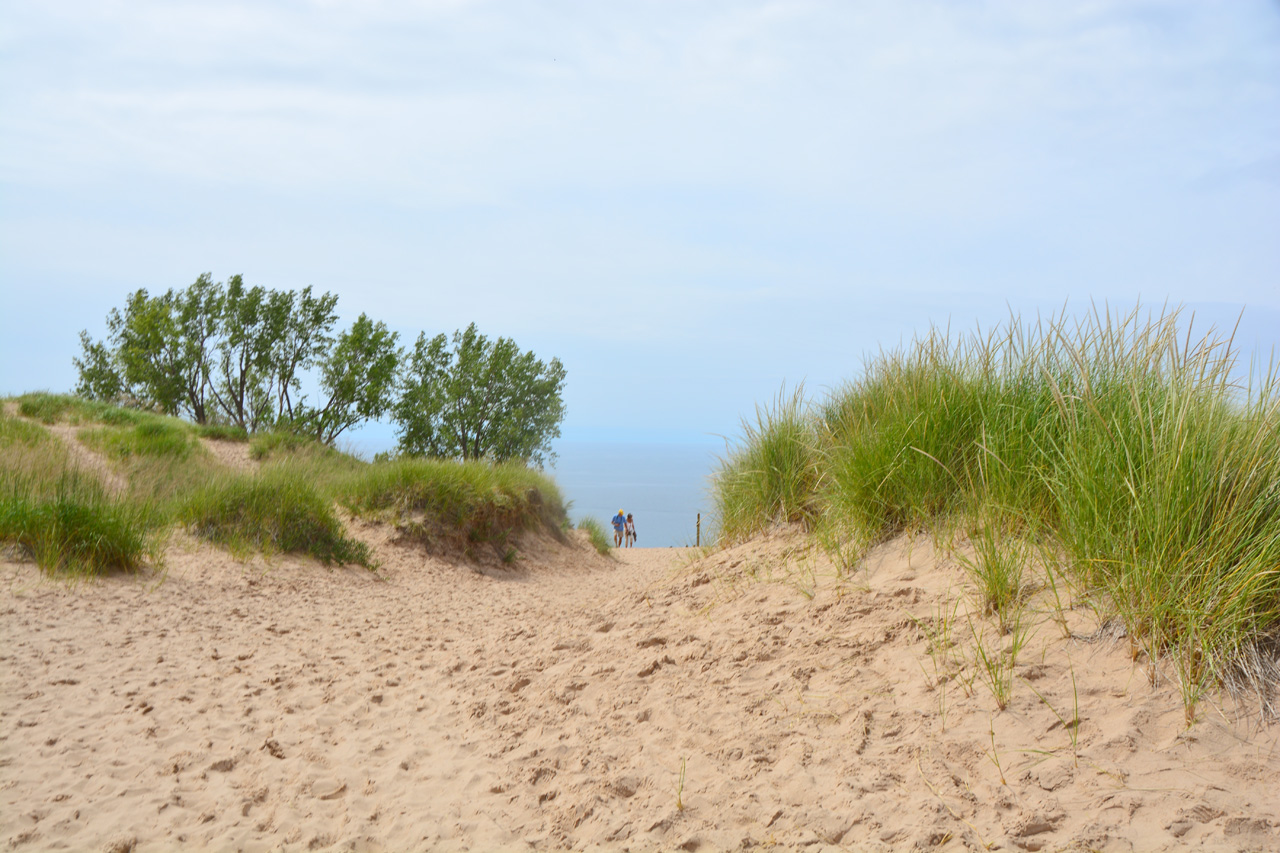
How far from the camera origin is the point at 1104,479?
12.4ft

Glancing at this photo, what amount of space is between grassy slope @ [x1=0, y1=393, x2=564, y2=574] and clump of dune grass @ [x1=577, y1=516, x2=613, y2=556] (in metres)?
1.17

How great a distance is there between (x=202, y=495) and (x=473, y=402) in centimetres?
2405

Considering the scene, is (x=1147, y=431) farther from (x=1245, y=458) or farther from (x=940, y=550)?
(x=940, y=550)

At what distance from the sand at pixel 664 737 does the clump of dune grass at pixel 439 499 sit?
6617mm

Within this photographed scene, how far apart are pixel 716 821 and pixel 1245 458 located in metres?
2.89

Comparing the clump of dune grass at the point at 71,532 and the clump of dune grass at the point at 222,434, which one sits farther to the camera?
the clump of dune grass at the point at 222,434

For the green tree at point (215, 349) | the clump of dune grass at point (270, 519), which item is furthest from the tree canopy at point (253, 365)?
the clump of dune grass at point (270, 519)

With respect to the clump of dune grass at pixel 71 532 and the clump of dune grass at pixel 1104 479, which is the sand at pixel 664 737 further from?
the clump of dune grass at pixel 71 532

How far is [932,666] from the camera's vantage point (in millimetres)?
3801

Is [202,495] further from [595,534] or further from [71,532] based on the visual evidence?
[595,534]

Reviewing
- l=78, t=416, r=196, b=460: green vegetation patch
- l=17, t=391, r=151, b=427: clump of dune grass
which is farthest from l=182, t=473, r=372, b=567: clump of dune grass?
l=17, t=391, r=151, b=427: clump of dune grass

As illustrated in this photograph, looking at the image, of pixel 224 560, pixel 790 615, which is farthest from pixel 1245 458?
pixel 224 560

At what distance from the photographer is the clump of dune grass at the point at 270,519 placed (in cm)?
1031

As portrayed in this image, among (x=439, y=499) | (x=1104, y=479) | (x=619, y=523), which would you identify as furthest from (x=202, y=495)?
(x=619, y=523)
